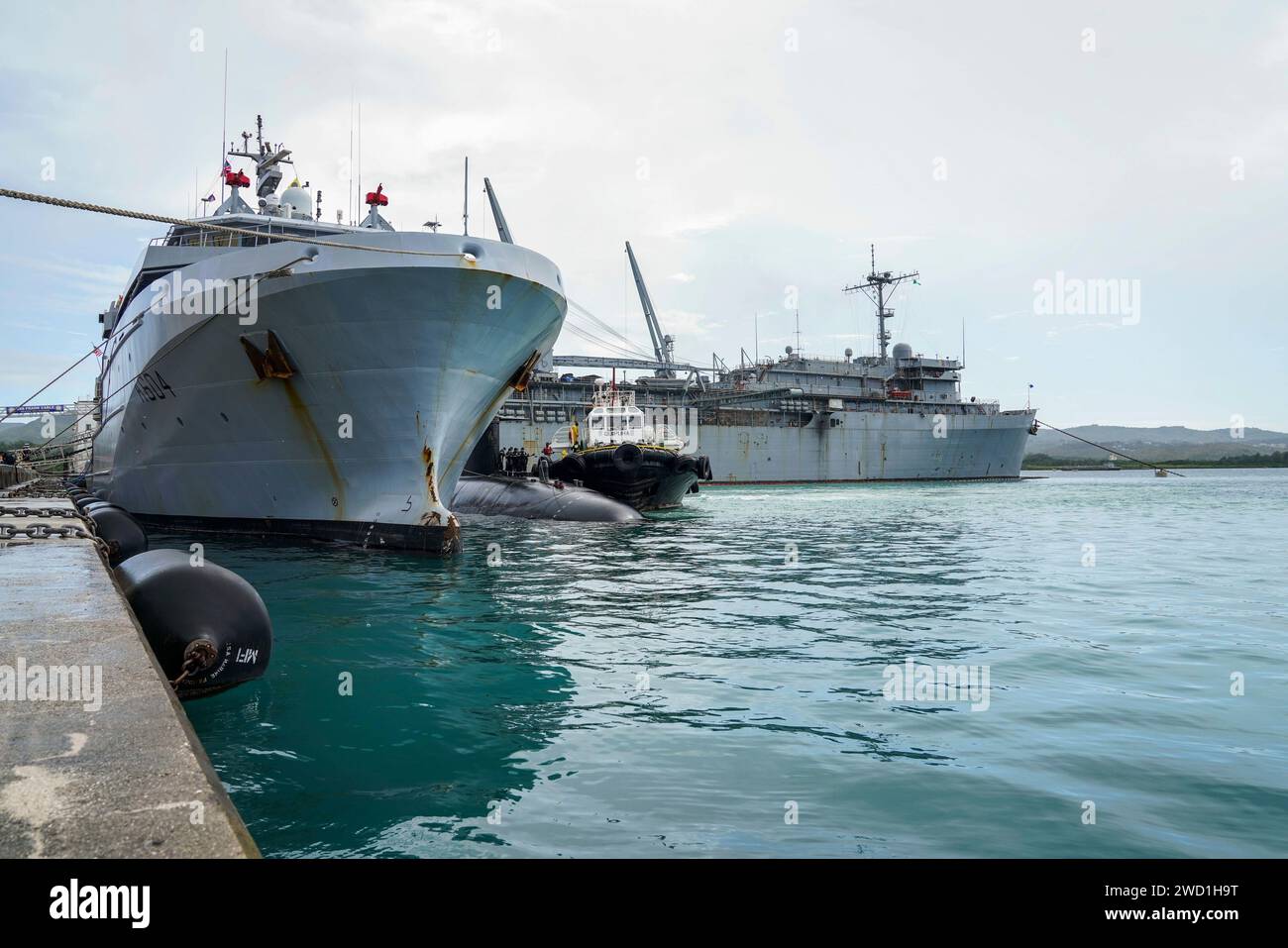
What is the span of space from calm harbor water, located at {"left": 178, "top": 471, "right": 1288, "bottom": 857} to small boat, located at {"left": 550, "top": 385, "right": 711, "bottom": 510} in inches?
634

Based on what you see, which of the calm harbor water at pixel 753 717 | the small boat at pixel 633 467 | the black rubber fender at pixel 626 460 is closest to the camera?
the calm harbor water at pixel 753 717

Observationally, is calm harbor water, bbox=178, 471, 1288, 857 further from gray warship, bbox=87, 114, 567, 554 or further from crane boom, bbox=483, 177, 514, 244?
crane boom, bbox=483, 177, 514, 244

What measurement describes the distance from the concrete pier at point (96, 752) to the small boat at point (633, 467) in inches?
971

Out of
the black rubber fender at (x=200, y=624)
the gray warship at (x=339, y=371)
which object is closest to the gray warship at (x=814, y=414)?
the gray warship at (x=339, y=371)

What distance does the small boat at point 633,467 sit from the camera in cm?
3045

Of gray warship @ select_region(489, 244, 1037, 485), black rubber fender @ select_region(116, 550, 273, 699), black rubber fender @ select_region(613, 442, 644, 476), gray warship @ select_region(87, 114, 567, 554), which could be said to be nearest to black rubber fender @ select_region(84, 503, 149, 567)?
gray warship @ select_region(87, 114, 567, 554)

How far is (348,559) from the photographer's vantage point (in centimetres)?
1520

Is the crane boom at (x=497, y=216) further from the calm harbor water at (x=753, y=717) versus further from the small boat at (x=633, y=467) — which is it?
the calm harbor water at (x=753, y=717)

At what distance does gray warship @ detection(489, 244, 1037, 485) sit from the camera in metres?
59.2

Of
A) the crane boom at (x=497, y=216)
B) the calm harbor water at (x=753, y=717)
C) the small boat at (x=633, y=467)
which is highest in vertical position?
the crane boom at (x=497, y=216)

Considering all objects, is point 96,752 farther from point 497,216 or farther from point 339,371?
point 497,216

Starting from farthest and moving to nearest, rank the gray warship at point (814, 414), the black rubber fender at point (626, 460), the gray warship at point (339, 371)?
the gray warship at point (814, 414) → the black rubber fender at point (626, 460) → the gray warship at point (339, 371)

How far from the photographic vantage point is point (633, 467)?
30234mm

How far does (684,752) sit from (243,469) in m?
14.6
